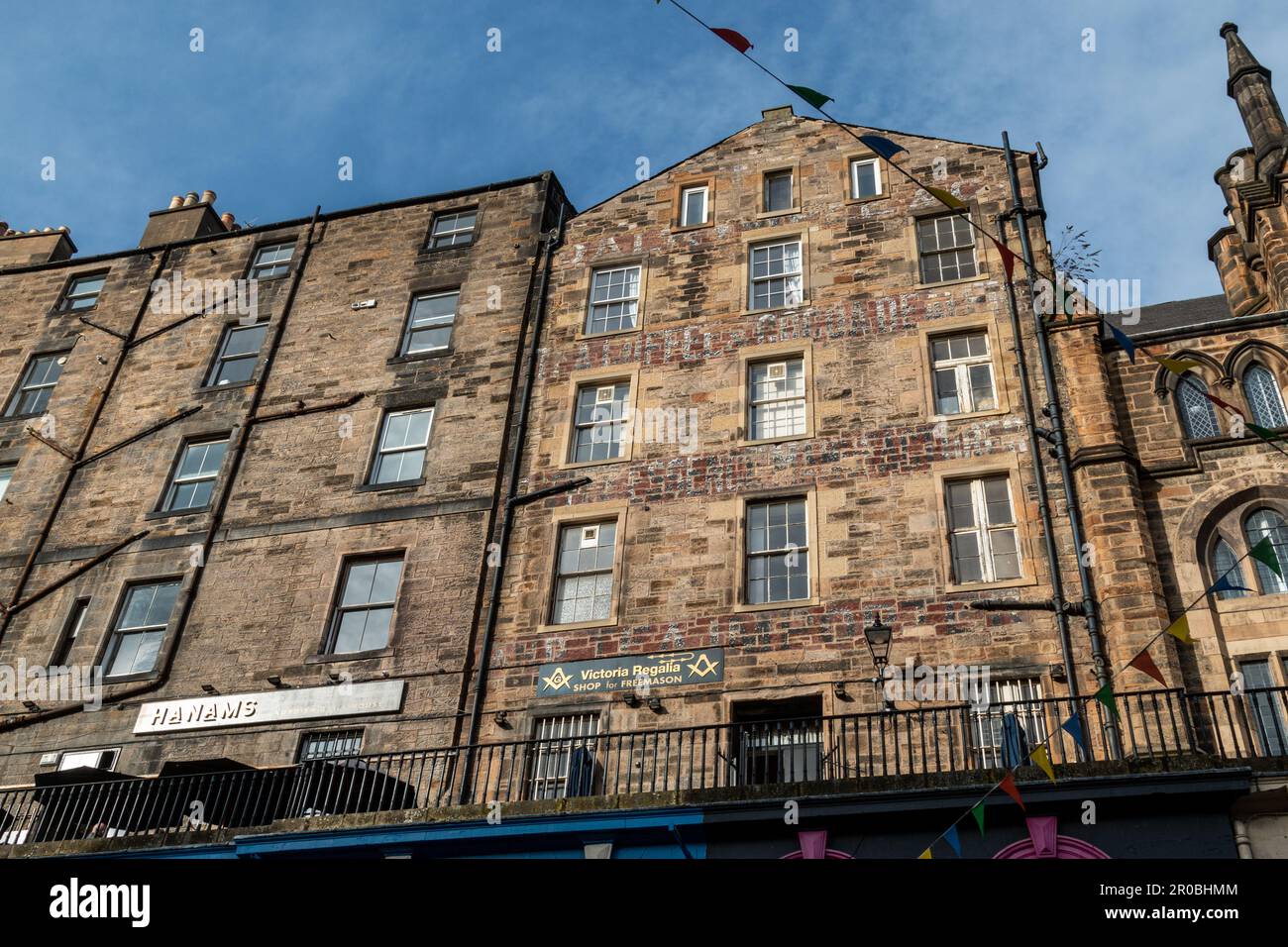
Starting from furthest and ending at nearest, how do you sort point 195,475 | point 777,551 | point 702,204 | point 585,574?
1. point 702,204
2. point 195,475
3. point 585,574
4. point 777,551

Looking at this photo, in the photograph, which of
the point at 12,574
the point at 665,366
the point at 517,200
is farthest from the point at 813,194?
the point at 12,574

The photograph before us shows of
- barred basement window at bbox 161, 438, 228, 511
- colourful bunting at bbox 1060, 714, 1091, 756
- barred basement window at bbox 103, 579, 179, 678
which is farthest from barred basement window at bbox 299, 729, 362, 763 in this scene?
colourful bunting at bbox 1060, 714, 1091, 756

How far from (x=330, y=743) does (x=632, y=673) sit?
176 inches

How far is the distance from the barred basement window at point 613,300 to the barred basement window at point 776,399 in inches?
104

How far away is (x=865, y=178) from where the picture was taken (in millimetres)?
21172

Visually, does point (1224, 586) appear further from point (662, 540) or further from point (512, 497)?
point (512, 497)

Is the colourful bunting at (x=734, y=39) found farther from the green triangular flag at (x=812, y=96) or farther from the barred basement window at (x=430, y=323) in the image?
the barred basement window at (x=430, y=323)

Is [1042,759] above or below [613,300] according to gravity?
below

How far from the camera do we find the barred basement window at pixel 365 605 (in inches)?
715

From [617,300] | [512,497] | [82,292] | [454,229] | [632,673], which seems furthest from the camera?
[82,292]

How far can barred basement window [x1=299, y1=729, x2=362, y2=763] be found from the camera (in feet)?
55.9

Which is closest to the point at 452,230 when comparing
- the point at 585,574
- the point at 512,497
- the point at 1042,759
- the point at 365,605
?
the point at 512,497
